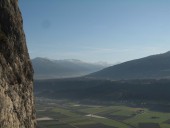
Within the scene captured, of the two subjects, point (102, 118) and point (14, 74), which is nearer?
point (14, 74)

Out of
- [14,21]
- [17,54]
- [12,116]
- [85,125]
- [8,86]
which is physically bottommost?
[85,125]

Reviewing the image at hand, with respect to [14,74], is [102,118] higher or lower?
lower

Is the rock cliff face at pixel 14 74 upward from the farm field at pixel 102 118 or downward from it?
upward

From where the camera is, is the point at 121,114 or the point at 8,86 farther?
the point at 121,114

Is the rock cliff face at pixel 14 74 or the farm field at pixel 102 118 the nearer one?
the rock cliff face at pixel 14 74

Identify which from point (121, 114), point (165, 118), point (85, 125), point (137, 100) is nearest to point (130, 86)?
point (137, 100)

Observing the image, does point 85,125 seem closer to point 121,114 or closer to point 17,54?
point 121,114
